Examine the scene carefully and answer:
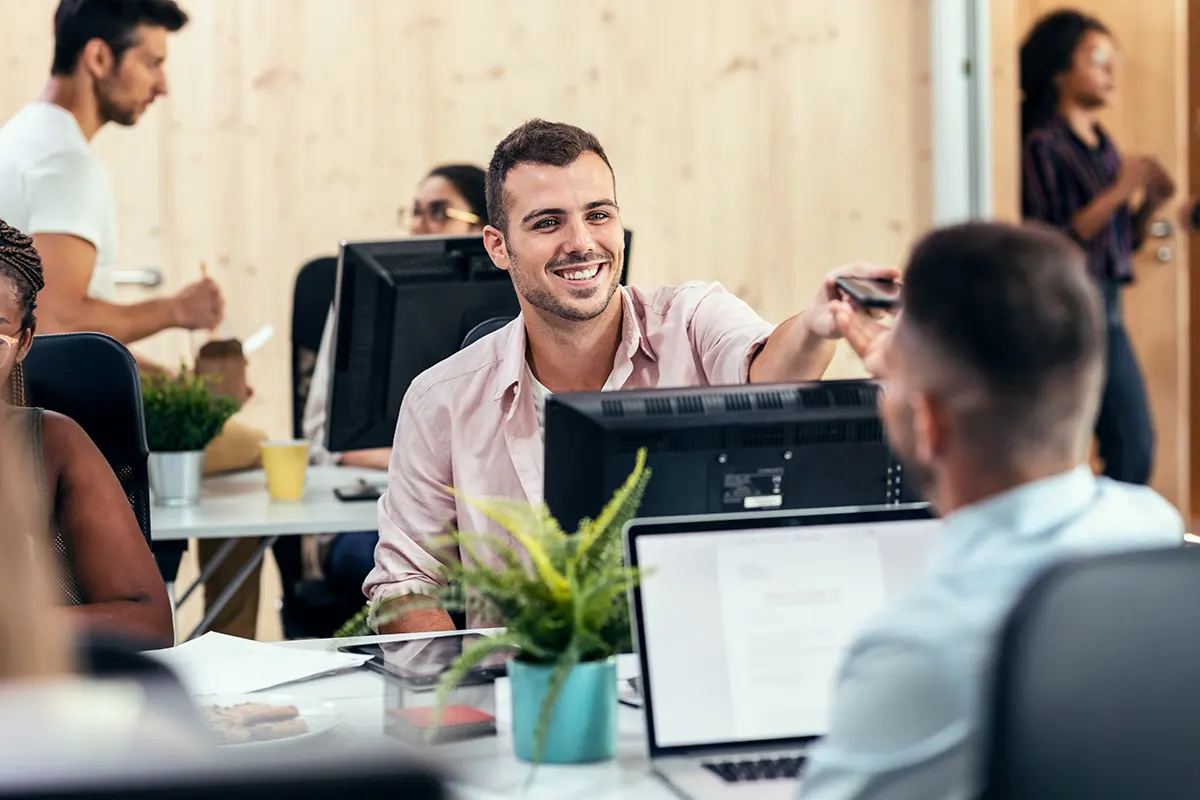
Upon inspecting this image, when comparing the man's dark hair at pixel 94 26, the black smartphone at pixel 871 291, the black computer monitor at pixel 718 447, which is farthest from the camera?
the man's dark hair at pixel 94 26

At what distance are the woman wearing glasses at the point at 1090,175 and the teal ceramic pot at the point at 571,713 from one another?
372cm

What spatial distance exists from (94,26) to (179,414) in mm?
1084

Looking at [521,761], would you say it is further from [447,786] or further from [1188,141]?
[1188,141]

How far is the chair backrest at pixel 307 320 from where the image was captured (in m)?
3.64

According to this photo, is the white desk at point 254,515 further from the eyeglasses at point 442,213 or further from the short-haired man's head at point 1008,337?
the short-haired man's head at point 1008,337

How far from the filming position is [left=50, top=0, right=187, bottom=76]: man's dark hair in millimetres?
3223

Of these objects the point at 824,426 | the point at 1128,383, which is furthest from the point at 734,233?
the point at 824,426

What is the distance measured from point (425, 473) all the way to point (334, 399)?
631 millimetres

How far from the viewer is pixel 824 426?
58.4 inches

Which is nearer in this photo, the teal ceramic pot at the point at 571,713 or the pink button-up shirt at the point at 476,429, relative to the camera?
the teal ceramic pot at the point at 571,713

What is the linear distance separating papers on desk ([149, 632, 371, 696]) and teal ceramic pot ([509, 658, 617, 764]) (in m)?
0.37

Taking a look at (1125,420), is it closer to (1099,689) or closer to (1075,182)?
(1075,182)

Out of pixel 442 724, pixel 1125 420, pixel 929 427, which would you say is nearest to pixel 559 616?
pixel 442 724

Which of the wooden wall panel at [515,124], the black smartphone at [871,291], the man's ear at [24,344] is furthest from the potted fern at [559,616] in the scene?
the wooden wall panel at [515,124]
